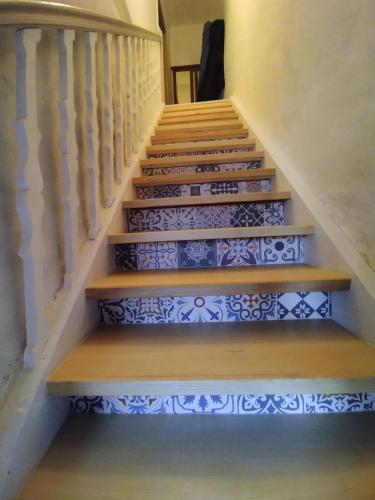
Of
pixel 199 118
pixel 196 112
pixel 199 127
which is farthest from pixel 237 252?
pixel 196 112

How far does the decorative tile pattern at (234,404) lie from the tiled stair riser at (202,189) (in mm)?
1132

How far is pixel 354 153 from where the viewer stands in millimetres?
896

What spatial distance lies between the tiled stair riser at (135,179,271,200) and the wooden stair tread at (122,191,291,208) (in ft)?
0.89

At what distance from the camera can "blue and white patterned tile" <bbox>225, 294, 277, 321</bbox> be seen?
3.12 ft

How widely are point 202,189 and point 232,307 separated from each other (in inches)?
34.1

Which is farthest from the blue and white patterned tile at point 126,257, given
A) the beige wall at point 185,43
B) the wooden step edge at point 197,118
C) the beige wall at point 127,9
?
the beige wall at point 185,43

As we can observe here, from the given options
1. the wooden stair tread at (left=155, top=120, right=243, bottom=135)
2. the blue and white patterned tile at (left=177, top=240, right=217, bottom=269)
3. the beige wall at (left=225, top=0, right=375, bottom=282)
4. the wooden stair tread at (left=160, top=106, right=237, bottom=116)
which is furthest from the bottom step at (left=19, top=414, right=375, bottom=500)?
the wooden stair tread at (left=160, top=106, right=237, bottom=116)

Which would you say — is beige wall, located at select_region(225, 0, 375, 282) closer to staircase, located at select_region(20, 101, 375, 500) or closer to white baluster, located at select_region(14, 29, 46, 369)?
staircase, located at select_region(20, 101, 375, 500)

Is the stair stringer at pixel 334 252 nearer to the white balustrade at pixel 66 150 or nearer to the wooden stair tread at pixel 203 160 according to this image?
the wooden stair tread at pixel 203 160

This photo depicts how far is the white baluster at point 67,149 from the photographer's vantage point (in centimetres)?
81

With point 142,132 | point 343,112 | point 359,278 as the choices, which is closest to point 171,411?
point 359,278

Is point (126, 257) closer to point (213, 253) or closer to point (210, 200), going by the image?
point (213, 253)

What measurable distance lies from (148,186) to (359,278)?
3.88 feet

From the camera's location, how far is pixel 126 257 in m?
1.22
